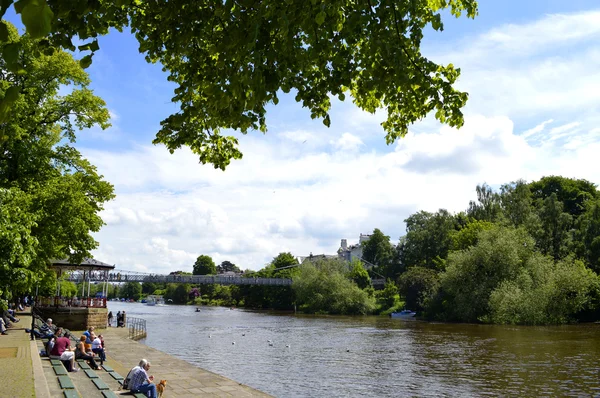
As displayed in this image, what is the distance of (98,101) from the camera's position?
23.8m

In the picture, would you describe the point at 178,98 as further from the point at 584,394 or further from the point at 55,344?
the point at 584,394

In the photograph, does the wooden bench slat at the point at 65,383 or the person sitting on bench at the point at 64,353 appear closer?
the wooden bench slat at the point at 65,383

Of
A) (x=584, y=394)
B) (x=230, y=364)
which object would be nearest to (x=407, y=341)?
(x=230, y=364)

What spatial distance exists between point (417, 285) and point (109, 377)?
5740cm

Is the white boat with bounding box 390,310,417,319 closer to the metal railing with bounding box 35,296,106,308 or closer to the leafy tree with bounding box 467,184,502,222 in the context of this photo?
the leafy tree with bounding box 467,184,502,222

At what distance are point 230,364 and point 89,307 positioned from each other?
45.2 feet

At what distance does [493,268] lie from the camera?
4994 cm

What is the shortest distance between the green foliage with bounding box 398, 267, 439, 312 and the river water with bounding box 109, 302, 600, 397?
24.5 meters

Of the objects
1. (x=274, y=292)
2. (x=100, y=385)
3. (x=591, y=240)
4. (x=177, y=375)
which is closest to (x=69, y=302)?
(x=177, y=375)

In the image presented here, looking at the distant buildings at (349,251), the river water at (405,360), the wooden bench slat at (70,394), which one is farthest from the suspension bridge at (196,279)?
the wooden bench slat at (70,394)

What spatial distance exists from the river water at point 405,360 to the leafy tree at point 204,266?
12718cm

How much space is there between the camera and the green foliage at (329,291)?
7462 centimetres

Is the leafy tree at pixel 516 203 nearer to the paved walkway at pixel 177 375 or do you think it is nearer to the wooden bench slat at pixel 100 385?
the paved walkway at pixel 177 375

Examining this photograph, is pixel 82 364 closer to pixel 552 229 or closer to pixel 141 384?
pixel 141 384
